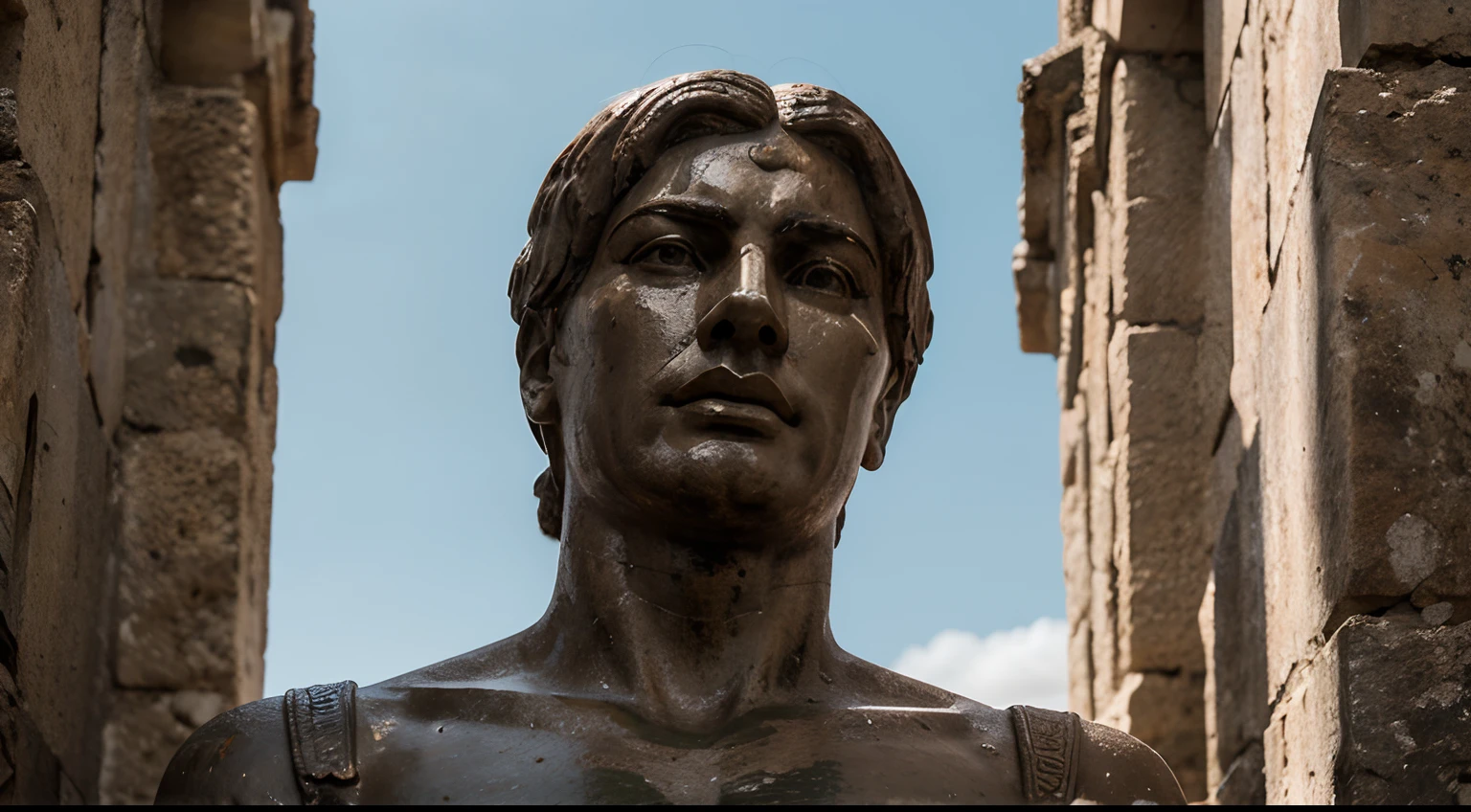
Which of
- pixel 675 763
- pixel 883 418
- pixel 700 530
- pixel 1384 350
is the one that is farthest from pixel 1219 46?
pixel 675 763

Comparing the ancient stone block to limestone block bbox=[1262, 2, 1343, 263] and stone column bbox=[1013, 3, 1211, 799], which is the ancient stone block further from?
limestone block bbox=[1262, 2, 1343, 263]

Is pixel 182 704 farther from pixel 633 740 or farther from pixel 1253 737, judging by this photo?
pixel 1253 737

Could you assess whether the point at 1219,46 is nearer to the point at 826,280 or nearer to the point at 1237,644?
the point at 1237,644

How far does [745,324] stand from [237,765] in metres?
1.24

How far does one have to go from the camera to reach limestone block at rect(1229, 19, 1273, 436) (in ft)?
20.5

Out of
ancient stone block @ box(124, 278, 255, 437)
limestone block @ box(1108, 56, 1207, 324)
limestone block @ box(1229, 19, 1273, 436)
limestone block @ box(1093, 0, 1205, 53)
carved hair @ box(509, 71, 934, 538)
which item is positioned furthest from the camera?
limestone block @ box(1093, 0, 1205, 53)

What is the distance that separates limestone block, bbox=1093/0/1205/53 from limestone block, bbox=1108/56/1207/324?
0.13ft

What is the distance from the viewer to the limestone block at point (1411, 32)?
530 centimetres

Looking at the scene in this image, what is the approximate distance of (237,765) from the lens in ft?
15.8

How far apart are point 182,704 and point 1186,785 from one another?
2672 mm

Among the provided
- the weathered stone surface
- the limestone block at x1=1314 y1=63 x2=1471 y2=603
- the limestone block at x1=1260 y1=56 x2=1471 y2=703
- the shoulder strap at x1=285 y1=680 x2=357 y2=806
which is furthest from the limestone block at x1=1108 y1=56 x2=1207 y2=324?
the shoulder strap at x1=285 y1=680 x2=357 y2=806

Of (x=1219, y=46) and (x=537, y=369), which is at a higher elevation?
(x=1219, y=46)

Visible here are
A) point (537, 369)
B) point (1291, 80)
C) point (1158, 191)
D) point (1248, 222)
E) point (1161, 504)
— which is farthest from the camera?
point (1158, 191)

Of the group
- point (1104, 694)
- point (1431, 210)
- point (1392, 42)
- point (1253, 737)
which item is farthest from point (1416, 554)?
point (1104, 694)
